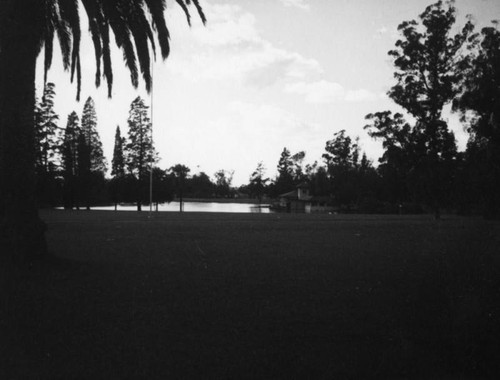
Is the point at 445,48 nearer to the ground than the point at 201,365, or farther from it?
farther from it

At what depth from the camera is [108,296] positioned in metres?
6.65

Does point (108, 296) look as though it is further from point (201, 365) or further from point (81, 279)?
point (201, 365)

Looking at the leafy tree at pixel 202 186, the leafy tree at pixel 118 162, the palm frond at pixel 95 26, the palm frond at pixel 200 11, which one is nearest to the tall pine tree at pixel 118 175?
the leafy tree at pixel 118 162

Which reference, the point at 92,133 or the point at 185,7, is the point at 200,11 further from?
the point at 92,133

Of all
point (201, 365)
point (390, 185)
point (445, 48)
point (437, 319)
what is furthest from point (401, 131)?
point (201, 365)

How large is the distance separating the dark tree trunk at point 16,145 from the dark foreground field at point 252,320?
0.76 m

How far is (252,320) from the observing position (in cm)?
583

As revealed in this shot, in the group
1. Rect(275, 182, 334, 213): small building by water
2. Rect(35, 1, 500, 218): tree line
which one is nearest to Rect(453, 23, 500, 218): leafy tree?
Rect(35, 1, 500, 218): tree line

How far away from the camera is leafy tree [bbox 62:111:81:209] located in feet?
183

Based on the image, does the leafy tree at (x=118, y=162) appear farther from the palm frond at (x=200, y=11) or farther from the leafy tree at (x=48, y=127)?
the palm frond at (x=200, y=11)

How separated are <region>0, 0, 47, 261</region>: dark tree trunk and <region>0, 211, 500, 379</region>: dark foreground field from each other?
29.8 inches

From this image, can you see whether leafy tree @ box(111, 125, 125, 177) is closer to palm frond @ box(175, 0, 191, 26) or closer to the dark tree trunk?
palm frond @ box(175, 0, 191, 26)

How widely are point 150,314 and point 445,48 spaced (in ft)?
119

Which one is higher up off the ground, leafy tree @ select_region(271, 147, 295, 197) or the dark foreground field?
leafy tree @ select_region(271, 147, 295, 197)
